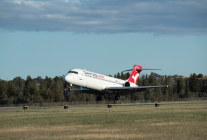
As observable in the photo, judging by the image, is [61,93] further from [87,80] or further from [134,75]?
[87,80]

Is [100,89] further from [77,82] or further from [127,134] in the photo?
[127,134]

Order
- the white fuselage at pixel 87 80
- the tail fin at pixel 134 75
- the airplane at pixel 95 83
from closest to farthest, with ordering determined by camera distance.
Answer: the white fuselage at pixel 87 80 → the airplane at pixel 95 83 → the tail fin at pixel 134 75

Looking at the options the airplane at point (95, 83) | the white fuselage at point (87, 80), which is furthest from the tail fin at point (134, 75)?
the white fuselage at point (87, 80)

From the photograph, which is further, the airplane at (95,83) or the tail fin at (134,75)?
the tail fin at (134,75)

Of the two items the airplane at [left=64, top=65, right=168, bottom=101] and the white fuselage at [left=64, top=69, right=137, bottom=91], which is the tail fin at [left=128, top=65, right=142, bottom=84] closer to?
the airplane at [left=64, top=65, right=168, bottom=101]

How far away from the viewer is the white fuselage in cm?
5197

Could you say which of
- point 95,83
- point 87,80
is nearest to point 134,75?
point 95,83

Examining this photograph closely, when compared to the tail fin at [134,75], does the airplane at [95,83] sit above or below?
below

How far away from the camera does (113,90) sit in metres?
59.4

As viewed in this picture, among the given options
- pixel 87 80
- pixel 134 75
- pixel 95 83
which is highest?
pixel 134 75

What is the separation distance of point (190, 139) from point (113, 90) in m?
38.7

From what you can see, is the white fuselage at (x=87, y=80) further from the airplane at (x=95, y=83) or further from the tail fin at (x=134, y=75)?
the tail fin at (x=134, y=75)

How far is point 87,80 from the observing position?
53.7 meters

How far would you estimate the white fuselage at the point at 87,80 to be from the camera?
51975 mm
